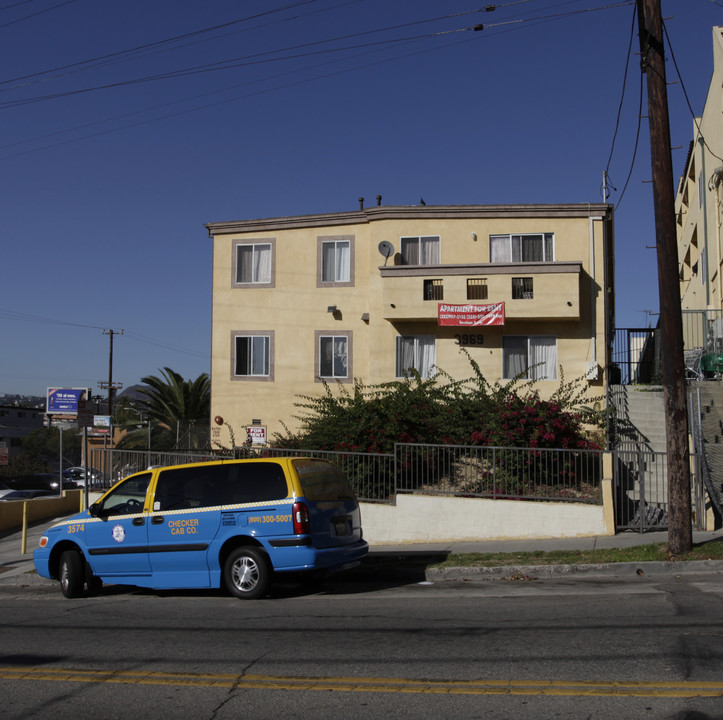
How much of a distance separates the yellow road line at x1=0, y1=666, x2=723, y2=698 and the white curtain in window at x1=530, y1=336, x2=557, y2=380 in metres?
17.7

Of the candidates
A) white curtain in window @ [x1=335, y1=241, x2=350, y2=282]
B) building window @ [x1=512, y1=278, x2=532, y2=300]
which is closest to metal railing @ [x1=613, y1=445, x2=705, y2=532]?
building window @ [x1=512, y1=278, x2=532, y2=300]

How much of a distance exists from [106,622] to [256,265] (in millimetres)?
17776

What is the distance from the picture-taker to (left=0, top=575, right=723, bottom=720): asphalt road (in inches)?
213

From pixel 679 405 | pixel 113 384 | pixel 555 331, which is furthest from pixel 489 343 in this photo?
pixel 113 384

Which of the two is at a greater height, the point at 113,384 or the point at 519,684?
the point at 113,384

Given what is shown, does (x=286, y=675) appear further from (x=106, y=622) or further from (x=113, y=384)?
(x=113, y=384)

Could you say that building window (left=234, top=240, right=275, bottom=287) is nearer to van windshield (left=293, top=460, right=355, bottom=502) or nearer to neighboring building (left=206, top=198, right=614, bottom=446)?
neighboring building (left=206, top=198, right=614, bottom=446)

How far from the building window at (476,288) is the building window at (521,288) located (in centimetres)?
83

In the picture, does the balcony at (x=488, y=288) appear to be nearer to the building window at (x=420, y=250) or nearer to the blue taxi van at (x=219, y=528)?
the building window at (x=420, y=250)

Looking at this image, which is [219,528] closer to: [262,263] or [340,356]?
[340,356]

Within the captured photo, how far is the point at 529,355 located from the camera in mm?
23250

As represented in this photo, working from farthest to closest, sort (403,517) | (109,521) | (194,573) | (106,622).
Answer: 1. (403,517)
2. (109,521)
3. (194,573)
4. (106,622)

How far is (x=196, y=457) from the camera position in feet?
59.8

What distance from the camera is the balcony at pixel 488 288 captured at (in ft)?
72.7
